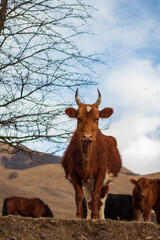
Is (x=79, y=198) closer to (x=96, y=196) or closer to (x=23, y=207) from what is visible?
(x=96, y=196)

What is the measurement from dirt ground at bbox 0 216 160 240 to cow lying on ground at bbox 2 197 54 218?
12.1 m

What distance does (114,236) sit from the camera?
229 inches

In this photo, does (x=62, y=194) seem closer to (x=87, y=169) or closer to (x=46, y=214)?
(x=46, y=214)

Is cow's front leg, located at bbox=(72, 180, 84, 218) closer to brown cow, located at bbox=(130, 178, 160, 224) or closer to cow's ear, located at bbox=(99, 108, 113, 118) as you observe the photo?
cow's ear, located at bbox=(99, 108, 113, 118)

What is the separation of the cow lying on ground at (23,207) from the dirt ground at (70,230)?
39.6 ft

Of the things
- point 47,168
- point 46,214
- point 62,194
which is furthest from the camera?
point 47,168

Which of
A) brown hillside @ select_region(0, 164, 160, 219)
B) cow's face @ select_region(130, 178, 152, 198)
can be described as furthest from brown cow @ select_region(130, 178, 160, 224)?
brown hillside @ select_region(0, 164, 160, 219)

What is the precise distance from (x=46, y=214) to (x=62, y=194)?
452 inches

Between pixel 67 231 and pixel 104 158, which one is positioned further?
pixel 104 158

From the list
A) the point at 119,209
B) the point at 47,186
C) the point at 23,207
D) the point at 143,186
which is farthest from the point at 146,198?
the point at 47,186

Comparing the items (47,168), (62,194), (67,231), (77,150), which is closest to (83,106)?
(77,150)

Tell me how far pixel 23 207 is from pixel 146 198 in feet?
31.1

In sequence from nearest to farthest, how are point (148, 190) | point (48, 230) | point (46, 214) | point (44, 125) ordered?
1. point (48, 230)
2. point (44, 125)
3. point (148, 190)
4. point (46, 214)

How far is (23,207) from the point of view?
17969 mm
